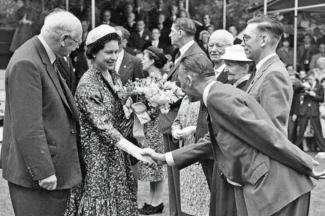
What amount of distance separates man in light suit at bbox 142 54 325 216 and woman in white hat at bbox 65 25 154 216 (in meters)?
1.04

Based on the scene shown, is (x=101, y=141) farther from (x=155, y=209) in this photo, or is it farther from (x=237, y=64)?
(x=155, y=209)

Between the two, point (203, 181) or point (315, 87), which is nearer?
point (203, 181)

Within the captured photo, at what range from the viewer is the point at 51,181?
3717mm

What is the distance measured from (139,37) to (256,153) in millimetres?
10628

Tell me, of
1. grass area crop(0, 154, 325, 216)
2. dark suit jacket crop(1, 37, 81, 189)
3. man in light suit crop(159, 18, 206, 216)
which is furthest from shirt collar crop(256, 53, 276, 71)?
grass area crop(0, 154, 325, 216)

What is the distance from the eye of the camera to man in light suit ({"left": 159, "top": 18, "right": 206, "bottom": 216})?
19.7 ft

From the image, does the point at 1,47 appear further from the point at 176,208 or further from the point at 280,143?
the point at 280,143

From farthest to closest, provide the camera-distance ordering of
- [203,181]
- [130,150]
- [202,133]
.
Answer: [203,181] < [202,133] < [130,150]

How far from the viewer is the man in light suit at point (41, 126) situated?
11.9 feet

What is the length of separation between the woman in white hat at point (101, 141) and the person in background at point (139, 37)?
9.10 metres

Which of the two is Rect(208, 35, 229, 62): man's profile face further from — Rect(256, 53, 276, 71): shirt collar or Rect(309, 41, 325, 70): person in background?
Rect(309, 41, 325, 70): person in background

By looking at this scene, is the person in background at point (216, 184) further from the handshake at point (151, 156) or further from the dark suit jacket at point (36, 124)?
the dark suit jacket at point (36, 124)

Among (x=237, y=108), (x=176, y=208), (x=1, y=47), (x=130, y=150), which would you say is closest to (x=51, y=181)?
(x=130, y=150)

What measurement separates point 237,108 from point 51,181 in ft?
4.15
